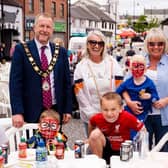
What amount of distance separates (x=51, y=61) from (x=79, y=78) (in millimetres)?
413

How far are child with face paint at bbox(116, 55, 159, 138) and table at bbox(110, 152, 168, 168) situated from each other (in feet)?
3.45

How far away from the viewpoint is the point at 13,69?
4.07 metres

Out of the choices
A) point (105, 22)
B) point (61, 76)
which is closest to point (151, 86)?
point (61, 76)

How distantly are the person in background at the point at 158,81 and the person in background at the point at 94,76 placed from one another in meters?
0.26

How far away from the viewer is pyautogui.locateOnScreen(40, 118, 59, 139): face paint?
3.57 metres

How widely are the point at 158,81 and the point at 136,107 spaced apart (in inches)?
13.3

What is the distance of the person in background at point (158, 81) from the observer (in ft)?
14.1

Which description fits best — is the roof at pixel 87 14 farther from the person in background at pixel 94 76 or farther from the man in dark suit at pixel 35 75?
the man in dark suit at pixel 35 75

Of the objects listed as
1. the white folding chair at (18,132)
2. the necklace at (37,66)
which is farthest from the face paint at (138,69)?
the white folding chair at (18,132)

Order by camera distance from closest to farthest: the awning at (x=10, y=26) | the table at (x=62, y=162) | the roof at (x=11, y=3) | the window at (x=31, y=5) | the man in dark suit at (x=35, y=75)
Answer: the table at (x=62, y=162) → the man in dark suit at (x=35, y=75) → the awning at (x=10, y=26) → the roof at (x=11, y=3) → the window at (x=31, y=5)

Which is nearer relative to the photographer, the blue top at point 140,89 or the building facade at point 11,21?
the blue top at point 140,89

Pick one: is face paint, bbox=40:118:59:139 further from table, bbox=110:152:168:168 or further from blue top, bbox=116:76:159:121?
blue top, bbox=116:76:159:121

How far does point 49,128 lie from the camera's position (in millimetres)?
3566

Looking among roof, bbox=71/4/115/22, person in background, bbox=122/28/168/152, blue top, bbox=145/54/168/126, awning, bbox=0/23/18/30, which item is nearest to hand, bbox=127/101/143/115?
person in background, bbox=122/28/168/152
